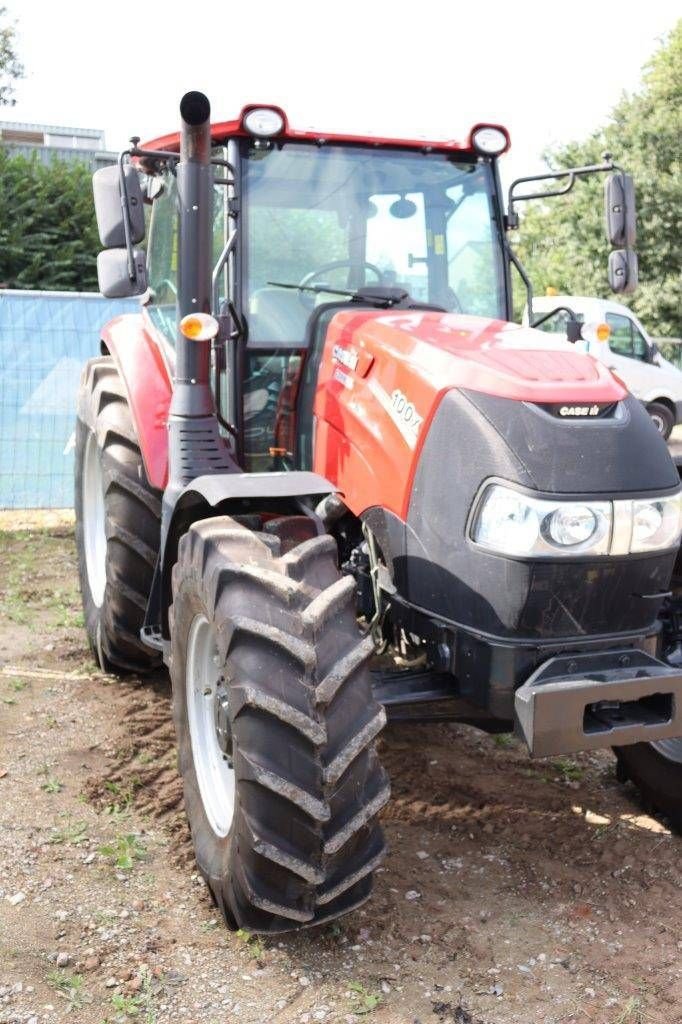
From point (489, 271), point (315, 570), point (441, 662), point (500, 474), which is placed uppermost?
point (489, 271)

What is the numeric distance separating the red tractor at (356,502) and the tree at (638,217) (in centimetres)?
1638

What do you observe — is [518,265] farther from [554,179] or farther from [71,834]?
[71,834]

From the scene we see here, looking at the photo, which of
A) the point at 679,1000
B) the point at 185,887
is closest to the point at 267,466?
the point at 185,887

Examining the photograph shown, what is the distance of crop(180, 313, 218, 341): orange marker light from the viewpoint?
341 cm

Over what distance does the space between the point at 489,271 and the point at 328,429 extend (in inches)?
43.1

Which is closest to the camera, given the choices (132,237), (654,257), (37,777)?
(132,237)

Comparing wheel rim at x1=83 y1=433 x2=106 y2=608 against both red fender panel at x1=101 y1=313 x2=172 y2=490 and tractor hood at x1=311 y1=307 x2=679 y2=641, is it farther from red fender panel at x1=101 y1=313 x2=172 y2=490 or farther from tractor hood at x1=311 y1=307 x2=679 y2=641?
tractor hood at x1=311 y1=307 x2=679 y2=641

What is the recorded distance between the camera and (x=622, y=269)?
4246mm

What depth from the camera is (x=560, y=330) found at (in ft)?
46.6

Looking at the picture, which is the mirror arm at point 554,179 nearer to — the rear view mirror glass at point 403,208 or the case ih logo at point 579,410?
the rear view mirror glass at point 403,208

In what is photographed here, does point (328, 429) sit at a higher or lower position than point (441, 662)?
higher

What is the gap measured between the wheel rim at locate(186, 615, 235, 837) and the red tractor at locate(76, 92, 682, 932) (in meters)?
0.01

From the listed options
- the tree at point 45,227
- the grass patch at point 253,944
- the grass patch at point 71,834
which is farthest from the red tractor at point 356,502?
the tree at point 45,227

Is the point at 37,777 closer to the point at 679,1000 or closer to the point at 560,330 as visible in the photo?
the point at 679,1000
